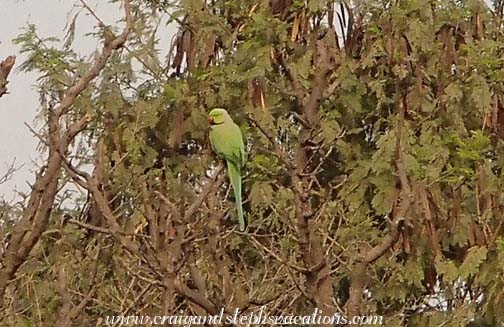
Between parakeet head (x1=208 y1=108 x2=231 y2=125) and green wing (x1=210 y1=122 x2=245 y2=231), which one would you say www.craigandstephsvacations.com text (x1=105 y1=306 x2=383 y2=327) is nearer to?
green wing (x1=210 y1=122 x2=245 y2=231)

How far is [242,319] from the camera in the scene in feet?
7.19

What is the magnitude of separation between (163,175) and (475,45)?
1.42 metres

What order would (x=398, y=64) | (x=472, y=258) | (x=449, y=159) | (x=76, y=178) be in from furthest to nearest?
(x=398, y=64) < (x=449, y=159) < (x=472, y=258) < (x=76, y=178)

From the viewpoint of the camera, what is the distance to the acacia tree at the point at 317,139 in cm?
289

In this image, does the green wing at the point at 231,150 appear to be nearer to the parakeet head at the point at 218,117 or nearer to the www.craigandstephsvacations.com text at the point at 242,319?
the parakeet head at the point at 218,117

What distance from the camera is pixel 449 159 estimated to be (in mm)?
3244

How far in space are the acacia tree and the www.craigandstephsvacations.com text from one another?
52 mm

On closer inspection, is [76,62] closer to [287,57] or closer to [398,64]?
[287,57]

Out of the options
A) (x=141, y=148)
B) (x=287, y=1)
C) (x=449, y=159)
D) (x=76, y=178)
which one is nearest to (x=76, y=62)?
(x=141, y=148)

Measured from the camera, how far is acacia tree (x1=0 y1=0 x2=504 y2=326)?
9.48 feet

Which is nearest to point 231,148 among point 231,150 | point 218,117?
point 231,150

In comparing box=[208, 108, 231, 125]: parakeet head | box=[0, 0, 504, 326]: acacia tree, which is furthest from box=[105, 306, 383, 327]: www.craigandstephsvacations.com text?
box=[208, 108, 231, 125]: parakeet head

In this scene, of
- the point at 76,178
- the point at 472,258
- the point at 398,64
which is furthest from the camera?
the point at 398,64

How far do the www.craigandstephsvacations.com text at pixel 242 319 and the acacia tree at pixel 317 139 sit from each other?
5 cm
